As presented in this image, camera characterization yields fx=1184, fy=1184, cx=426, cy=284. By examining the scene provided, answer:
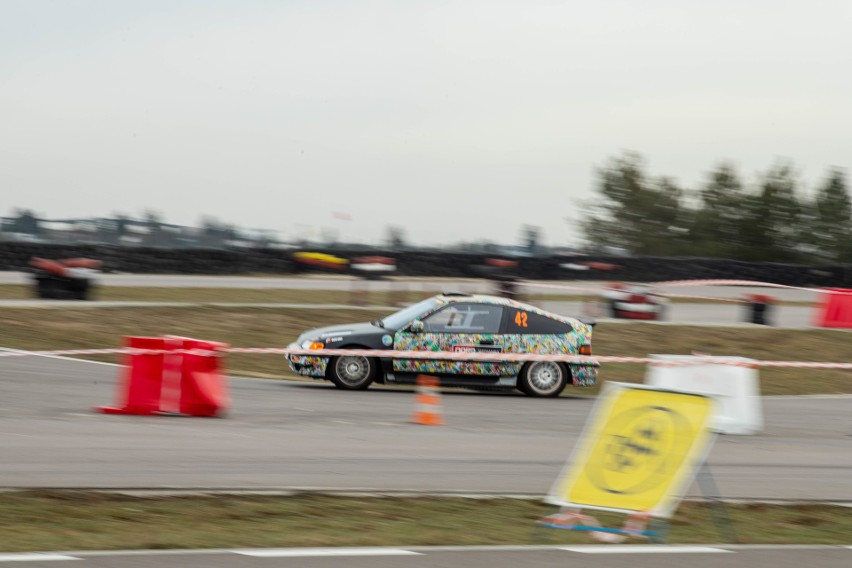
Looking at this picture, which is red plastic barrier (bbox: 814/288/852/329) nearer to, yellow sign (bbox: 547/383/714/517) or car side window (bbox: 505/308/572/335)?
car side window (bbox: 505/308/572/335)

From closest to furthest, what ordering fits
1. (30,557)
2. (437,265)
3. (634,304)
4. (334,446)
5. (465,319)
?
(30,557)
(334,446)
(465,319)
(634,304)
(437,265)

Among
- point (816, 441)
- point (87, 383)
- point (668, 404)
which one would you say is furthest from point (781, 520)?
point (87, 383)

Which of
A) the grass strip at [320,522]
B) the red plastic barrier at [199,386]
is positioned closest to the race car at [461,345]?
the red plastic barrier at [199,386]

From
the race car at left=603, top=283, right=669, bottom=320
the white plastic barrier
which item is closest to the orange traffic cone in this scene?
the white plastic barrier

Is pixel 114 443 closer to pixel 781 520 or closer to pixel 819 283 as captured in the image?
pixel 781 520

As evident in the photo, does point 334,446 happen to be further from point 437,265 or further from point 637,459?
point 437,265

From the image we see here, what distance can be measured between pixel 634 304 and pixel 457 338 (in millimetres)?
10498

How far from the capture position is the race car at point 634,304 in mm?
25922

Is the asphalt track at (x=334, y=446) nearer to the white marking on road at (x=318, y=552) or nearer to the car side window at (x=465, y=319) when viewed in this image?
the car side window at (x=465, y=319)

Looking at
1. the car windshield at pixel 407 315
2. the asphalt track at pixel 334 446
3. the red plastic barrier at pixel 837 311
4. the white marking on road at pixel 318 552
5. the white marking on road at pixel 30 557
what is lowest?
the asphalt track at pixel 334 446

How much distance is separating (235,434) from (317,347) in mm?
4406

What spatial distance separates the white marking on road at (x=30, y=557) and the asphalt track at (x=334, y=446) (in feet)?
8.84

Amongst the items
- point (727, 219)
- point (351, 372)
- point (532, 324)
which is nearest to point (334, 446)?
point (351, 372)

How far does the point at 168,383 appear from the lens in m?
12.7
